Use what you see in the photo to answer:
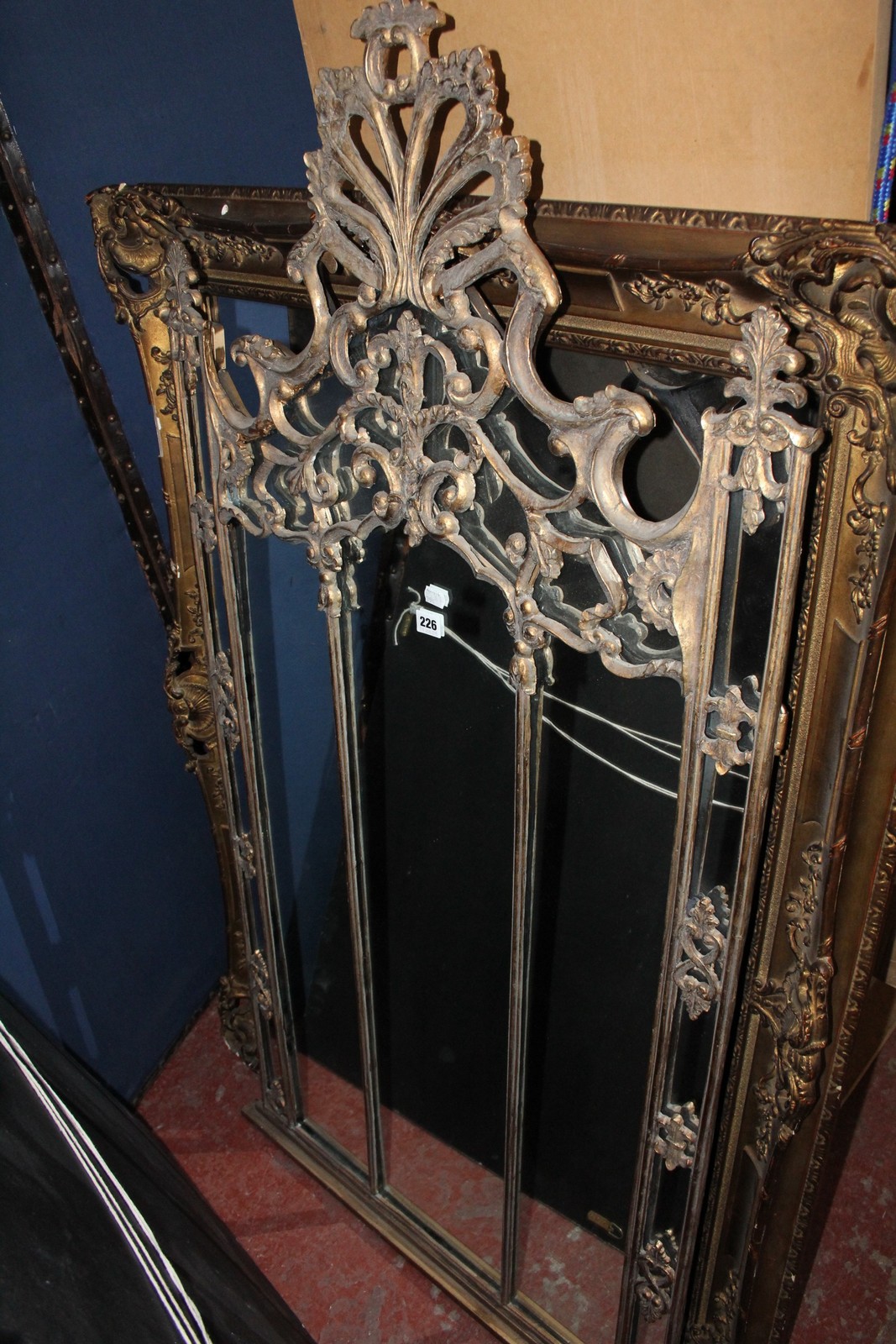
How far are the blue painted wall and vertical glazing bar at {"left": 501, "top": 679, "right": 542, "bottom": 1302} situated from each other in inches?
31.3

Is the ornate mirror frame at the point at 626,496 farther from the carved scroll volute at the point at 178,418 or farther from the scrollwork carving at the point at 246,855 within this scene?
the scrollwork carving at the point at 246,855

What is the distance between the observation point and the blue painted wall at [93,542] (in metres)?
1.48

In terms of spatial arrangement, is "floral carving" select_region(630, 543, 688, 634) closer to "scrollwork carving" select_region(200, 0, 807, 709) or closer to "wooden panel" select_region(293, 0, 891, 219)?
"scrollwork carving" select_region(200, 0, 807, 709)

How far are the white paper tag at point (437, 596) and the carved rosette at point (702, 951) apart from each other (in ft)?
1.50

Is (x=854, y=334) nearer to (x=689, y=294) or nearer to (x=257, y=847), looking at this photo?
(x=689, y=294)

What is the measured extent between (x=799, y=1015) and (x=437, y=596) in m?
0.63

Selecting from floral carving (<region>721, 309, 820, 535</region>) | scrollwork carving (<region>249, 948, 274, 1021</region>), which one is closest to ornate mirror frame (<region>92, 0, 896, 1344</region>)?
floral carving (<region>721, 309, 820, 535</region>)

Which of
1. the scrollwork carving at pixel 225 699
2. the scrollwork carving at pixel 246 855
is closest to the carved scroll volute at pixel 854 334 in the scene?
the scrollwork carving at pixel 225 699

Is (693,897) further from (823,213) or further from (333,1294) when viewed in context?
(333,1294)

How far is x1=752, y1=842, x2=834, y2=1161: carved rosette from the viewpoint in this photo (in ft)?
3.66

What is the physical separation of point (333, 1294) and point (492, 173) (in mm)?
→ 1661

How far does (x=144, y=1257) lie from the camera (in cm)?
63

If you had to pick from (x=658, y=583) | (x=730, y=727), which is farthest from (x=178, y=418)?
(x=730, y=727)

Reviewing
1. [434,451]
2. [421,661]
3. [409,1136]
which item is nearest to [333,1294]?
[409,1136]
